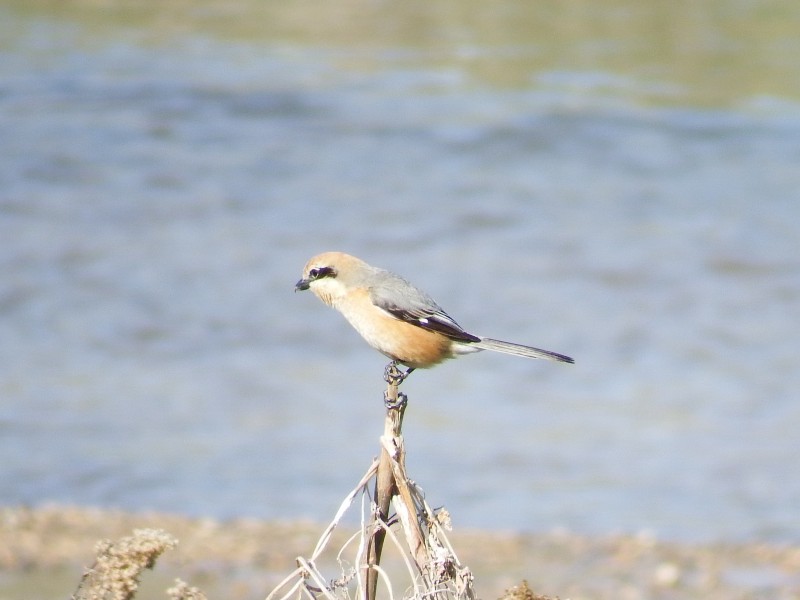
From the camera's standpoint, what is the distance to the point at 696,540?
8.03m

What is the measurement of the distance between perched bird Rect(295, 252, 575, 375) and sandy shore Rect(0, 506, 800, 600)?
2.28 m

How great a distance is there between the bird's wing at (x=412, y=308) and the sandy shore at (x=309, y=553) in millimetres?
2318

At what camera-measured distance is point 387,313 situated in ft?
15.9

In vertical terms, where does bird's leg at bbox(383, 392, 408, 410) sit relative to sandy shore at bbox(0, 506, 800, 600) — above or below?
below

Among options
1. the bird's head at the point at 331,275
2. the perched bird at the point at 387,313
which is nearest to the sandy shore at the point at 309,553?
the perched bird at the point at 387,313

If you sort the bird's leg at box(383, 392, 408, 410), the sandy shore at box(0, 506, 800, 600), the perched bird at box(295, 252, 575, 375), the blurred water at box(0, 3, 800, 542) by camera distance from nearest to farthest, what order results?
the bird's leg at box(383, 392, 408, 410)
the perched bird at box(295, 252, 575, 375)
the sandy shore at box(0, 506, 800, 600)
the blurred water at box(0, 3, 800, 542)

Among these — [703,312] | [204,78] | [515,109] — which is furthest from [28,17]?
[703,312]

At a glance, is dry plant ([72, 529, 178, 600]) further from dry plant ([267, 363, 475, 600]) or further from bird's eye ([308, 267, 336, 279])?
bird's eye ([308, 267, 336, 279])

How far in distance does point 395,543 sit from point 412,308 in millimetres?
1931

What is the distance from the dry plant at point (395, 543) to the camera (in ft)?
9.41

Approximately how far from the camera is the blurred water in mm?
9250

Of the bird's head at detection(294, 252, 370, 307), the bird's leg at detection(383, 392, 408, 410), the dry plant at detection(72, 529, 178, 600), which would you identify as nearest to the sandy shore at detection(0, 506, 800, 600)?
the bird's head at detection(294, 252, 370, 307)

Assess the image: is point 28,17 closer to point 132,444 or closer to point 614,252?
point 614,252

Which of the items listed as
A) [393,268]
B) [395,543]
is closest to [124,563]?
[395,543]
